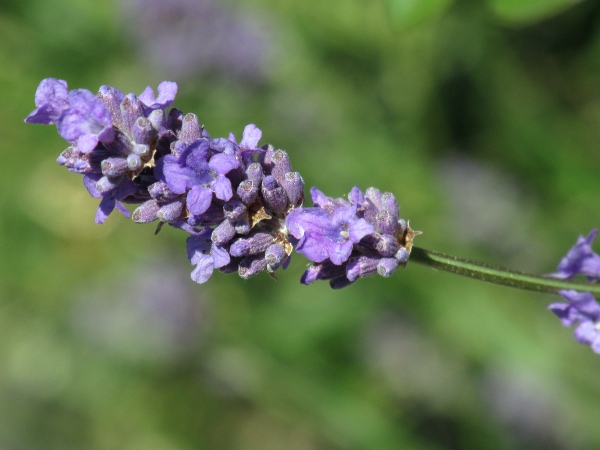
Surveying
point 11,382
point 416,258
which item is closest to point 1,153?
point 11,382

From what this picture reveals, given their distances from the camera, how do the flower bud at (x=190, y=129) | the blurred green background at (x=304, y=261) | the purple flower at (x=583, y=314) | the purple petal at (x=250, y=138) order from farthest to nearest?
the blurred green background at (x=304, y=261) → the purple flower at (x=583, y=314) → the purple petal at (x=250, y=138) → the flower bud at (x=190, y=129)

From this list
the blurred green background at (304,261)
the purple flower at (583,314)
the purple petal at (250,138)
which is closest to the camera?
the purple petal at (250,138)

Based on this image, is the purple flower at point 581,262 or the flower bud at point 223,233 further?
the purple flower at point 581,262

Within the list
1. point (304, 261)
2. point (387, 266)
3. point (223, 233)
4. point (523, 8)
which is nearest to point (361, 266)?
point (387, 266)

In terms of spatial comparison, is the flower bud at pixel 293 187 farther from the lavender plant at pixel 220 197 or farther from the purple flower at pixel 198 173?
the purple flower at pixel 198 173

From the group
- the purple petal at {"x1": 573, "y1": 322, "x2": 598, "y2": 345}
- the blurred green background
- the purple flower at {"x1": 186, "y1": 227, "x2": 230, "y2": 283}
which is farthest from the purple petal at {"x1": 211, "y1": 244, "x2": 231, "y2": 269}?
the blurred green background

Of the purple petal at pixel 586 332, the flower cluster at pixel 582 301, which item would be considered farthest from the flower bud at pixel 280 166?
the purple petal at pixel 586 332

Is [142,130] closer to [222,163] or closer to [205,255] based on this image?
[222,163]
